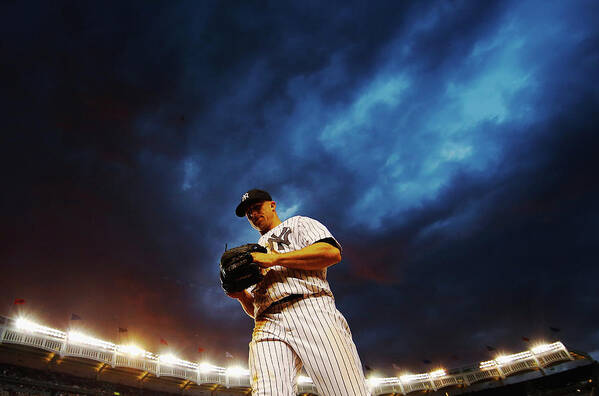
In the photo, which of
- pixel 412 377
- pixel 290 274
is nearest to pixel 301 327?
pixel 290 274

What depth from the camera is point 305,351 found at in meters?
1.65

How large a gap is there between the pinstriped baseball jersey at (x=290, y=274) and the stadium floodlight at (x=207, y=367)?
74.0 feet

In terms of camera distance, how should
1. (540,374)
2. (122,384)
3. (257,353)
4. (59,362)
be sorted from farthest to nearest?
(540,374)
(122,384)
(59,362)
(257,353)

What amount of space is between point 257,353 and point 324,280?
585 mm

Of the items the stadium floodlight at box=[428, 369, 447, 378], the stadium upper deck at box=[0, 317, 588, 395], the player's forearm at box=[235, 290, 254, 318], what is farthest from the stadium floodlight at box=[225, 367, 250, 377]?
the player's forearm at box=[235, 290, 254, 318]

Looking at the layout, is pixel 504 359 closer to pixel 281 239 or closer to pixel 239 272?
pixel 281 239

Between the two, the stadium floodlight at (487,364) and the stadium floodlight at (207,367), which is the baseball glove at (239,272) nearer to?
the stadium floodlight at (207,367)

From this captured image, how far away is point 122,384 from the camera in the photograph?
55.4 feet

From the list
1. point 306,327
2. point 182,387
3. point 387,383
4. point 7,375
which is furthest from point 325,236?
point 387,383

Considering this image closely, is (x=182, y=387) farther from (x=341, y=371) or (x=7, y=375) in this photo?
(x=341, y=371)

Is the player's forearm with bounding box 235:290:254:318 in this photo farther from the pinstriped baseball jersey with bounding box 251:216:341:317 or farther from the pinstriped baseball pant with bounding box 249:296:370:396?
the pinstriped baseball pant with bounding box 249:296:370:396

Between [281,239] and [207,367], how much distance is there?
2302cm

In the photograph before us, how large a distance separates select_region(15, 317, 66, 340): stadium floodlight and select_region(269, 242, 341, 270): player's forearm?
17834 millimetres

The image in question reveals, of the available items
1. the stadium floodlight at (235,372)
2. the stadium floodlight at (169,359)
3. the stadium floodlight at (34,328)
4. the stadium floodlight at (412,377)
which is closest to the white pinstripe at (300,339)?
the stadium floodlight at (34,328)
